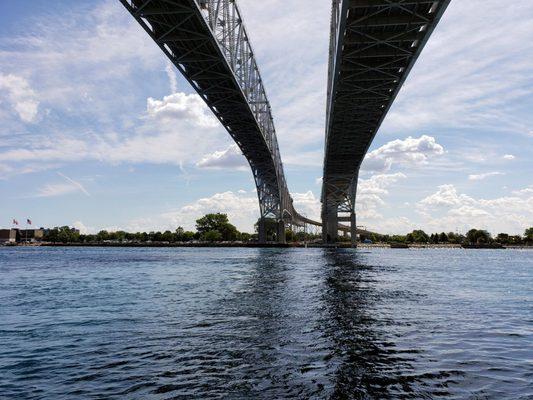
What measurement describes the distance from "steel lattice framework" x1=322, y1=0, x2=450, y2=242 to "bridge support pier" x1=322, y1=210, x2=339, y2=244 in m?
43.9

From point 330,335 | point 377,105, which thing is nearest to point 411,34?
point 377,105

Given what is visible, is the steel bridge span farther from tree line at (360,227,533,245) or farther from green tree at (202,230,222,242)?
tree line at (360,227,533,245)

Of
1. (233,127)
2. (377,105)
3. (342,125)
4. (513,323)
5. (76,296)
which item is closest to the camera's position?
(513,323)

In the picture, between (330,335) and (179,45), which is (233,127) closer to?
(179,45)

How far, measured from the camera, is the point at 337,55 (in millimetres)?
26891

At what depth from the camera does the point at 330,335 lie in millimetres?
9336

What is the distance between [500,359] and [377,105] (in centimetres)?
3529

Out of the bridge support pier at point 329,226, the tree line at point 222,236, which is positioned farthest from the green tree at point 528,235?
the bridge support pier at point 329,226

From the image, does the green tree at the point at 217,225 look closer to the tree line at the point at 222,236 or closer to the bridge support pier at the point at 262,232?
the tree line at the point at 222,236

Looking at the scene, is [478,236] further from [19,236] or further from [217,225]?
[19,236]

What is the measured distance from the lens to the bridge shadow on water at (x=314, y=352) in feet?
19.6

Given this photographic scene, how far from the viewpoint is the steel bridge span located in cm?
2445

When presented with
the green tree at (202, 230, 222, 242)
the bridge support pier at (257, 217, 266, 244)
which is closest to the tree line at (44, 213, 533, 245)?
the green tree at (202, 230, 222, 242)

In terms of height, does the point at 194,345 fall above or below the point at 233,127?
below
